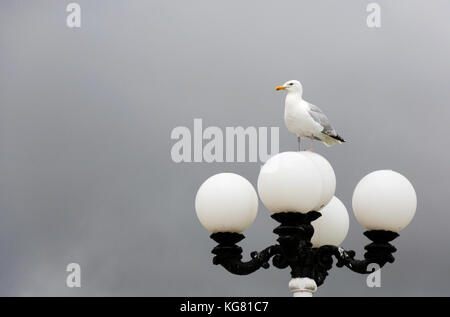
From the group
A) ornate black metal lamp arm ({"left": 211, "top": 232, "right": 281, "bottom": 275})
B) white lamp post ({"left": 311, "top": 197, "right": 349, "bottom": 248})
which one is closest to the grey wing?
white lamp post ({"left": 311, "top": 197, "right": 349, "bottom": 248})

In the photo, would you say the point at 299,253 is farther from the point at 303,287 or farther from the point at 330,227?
the point at 330,227

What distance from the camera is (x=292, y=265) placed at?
41.1 feet

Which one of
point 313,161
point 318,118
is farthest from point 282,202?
point 318,118

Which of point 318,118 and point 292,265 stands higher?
point 318,118

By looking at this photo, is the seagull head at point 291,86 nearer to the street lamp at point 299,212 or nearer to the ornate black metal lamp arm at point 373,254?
the street lamp at point 299,212

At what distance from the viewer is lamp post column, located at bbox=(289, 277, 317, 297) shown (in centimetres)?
1245

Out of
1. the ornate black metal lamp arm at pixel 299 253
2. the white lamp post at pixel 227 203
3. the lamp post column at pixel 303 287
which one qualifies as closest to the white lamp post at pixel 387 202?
the ornate black metal lamp arm at pixel 299 253

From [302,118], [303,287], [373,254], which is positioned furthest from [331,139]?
[303,287]

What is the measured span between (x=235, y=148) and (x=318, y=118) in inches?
40.5

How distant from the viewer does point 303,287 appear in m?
12.5

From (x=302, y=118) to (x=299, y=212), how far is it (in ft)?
4.50

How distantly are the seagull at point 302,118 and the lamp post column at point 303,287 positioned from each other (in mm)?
1630
